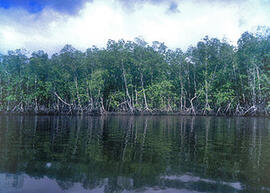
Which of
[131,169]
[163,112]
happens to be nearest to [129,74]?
[163,112]

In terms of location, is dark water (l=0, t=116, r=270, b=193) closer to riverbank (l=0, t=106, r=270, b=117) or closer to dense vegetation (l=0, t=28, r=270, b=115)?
riverbank (l=0, t=106, r=270, b=117)

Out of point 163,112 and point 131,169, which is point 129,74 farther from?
point 131,169

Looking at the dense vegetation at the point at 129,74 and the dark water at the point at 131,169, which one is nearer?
the dark water at the point at 131,169

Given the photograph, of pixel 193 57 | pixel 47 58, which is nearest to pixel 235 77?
pixel 193 57

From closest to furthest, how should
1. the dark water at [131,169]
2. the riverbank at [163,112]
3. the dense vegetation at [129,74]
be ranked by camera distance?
the dark water at [131,169], the riverbank at [163,112], the dense vegetation at [129,74]

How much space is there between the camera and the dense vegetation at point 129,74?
45.7 meters

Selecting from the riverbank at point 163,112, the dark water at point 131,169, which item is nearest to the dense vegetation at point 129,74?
the riverbank at point 163,112

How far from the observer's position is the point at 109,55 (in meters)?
47.8

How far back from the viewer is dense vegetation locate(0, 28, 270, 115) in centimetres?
4566

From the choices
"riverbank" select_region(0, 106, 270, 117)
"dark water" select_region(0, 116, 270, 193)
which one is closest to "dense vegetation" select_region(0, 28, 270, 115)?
"riverbank" select_region(0, 106, 270, 117)

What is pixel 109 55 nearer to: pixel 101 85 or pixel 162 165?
pixel 101 85

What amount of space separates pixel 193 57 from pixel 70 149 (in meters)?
42.6

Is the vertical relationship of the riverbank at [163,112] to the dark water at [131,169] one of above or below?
above

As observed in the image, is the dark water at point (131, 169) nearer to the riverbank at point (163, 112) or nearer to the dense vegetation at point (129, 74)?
the riverbank at point (163, 112)
